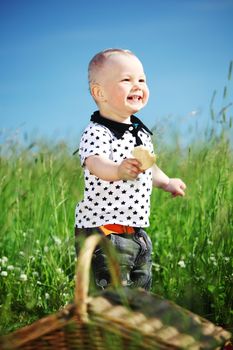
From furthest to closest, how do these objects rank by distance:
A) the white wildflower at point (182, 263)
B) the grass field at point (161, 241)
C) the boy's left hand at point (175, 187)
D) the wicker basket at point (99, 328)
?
the white wildflower at point (182, 263) → the grass field at point (161, 241) → the boy's left hand at point (175, 187) → the wicker basket at point (99, 328)

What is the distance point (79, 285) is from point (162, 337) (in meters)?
0.31

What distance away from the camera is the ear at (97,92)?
120 inches

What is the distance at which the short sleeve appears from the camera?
2.92m

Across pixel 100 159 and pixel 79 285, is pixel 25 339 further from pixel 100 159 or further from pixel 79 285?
pixel 100 159

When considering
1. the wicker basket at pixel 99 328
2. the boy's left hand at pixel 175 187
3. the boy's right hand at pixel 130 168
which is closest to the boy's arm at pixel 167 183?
the boy's left hand at pixel 175 187

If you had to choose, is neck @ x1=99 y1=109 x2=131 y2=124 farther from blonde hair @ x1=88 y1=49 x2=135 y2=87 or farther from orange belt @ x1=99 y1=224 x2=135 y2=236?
orange belt @ x1=99 y1=224 x2=135 y2=236

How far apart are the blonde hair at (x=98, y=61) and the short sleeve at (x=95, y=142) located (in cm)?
23

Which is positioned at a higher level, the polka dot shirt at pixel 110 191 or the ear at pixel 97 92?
the ear at pixel 97 92

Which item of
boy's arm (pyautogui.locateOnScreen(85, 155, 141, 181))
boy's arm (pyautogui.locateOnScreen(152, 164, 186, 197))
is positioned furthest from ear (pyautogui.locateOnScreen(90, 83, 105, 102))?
boy's arm (pyautogui.locateOnScreen(152, 164, 186, 197))

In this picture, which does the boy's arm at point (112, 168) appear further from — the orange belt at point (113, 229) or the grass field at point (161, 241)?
the grass field at point (161, 241)

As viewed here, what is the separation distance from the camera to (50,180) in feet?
13.7

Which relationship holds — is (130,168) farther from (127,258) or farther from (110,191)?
(127,258)

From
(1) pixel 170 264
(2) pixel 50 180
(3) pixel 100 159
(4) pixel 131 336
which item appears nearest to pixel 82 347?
(4) pixel 131 336

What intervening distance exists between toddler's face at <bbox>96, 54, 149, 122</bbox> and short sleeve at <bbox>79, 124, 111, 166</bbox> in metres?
0.12
